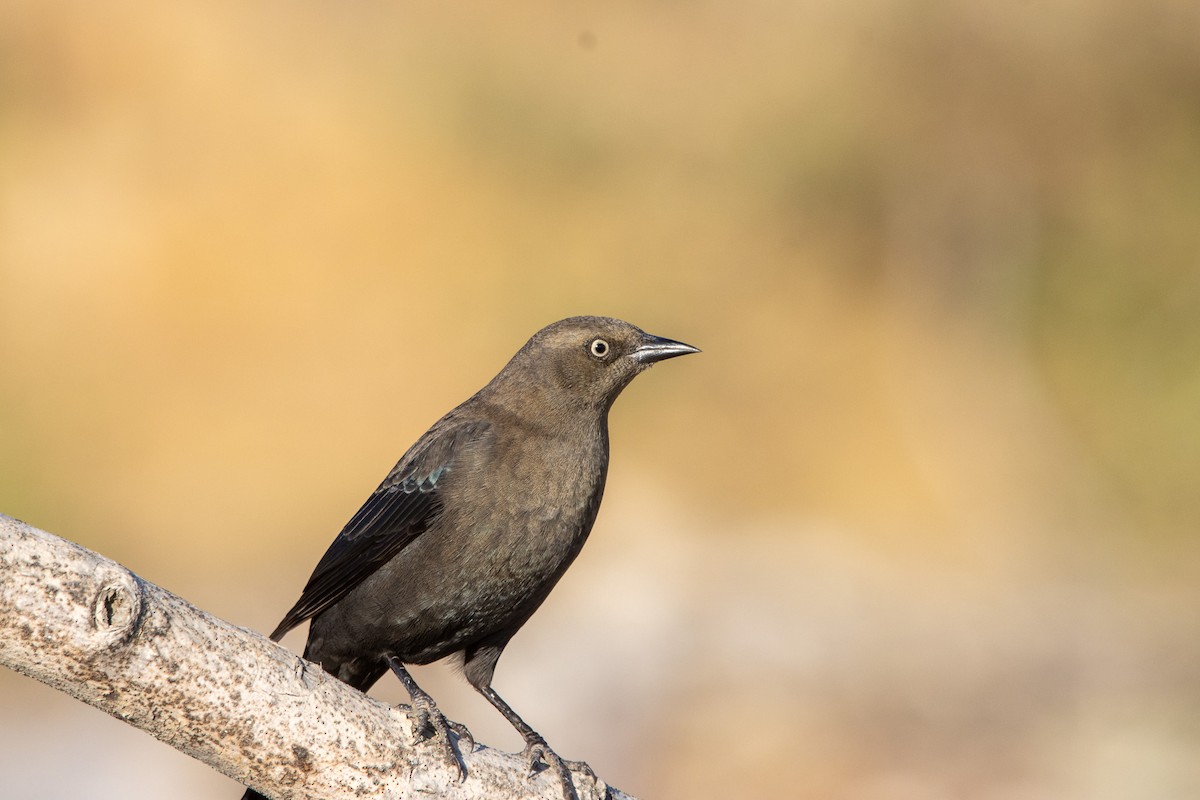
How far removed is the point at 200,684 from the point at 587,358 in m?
2.51

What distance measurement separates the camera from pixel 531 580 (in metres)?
4.98

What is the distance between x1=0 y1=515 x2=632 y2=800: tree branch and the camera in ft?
10.8

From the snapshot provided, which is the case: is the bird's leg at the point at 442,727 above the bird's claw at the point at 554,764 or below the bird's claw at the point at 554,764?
below

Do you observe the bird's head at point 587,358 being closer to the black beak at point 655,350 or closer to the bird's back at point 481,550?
the black beak at point 655,350

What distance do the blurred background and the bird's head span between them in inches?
326

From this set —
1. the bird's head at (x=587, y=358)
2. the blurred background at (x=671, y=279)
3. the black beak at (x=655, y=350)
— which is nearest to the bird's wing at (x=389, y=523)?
the bird's head at (x=587, y=358)

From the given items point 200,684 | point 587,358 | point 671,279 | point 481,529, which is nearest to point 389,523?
point 481,529

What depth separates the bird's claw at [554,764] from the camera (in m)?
4.48

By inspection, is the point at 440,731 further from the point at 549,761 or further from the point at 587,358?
the point at 587,358

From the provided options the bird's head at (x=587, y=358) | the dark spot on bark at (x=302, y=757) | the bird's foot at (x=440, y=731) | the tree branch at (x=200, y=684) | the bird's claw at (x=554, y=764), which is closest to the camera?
the tree branch at (x=200, y=684)

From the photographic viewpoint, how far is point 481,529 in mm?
4965

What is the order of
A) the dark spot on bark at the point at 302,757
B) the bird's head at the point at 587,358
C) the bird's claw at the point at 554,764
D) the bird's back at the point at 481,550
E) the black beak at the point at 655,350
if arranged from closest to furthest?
the dark spot on bark at the point at 302,757 < the bird's claw at the point at 554,764 < the bird's back at the point at 481,550 < the bird's head at the point at 587,358 < the black beak at the point at 655,350

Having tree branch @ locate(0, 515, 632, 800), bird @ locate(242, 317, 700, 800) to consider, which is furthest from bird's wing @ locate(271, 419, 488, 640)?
tree branch @ locate(0, 515, 632, 800)

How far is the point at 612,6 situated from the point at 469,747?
1412cm
